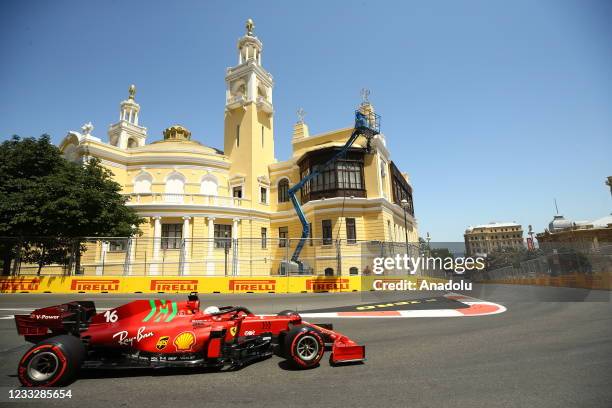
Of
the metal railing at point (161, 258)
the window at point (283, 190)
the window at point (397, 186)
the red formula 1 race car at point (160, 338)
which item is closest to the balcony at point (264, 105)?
the window at point (283, 190)

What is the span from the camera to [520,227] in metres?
148

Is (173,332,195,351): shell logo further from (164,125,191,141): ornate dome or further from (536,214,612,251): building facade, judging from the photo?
(536,214,612,251): building facade

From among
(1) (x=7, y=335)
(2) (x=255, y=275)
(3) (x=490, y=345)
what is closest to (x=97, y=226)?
(2) (x=255, y=275)

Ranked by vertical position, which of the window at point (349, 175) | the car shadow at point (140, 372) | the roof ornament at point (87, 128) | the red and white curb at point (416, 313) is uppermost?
the roof ornament at point (87, 128)

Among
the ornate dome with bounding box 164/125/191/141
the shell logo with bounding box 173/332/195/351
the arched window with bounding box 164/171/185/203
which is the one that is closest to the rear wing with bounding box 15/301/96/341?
the shell logo with bounding box 173/332/195/351

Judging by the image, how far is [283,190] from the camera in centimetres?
3294

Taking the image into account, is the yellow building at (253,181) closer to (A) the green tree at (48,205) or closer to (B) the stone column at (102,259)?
(A) the green tree at (48,205)

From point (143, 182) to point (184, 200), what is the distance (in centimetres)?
568

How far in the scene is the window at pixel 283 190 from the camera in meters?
32.5

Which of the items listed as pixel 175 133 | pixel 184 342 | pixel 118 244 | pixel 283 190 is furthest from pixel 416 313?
pixel 175 133

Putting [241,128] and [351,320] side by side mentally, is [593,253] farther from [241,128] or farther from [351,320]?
[241,128]

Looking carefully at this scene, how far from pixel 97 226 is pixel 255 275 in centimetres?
1135

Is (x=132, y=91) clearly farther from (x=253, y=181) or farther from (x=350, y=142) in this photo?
(x=350, y=142)

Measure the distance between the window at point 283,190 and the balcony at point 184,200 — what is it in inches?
164
